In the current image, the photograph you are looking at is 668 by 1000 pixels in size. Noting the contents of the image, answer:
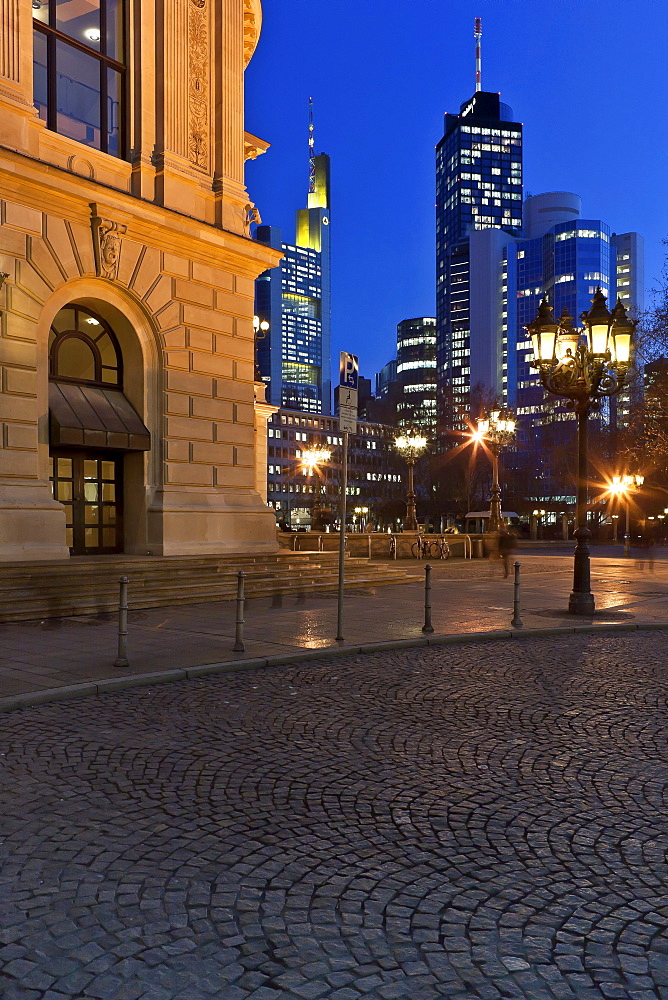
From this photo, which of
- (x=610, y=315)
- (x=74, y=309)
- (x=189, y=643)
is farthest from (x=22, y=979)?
(x=74, y=309)

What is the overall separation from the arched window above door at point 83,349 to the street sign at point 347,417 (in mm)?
10042

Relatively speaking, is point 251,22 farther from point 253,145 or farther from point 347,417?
point 347,417

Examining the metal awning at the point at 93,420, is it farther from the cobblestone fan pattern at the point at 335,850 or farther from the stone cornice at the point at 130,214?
the cobblestone fan pattern at the point at 335,850

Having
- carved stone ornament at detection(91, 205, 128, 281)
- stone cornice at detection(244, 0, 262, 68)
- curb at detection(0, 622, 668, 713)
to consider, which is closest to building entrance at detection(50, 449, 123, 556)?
carved stone ornament at detection(91, 205, 128, 281)

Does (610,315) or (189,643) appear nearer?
(189,643)

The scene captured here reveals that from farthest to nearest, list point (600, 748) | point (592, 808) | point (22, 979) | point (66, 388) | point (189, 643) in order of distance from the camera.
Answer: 1. point (66, 388)
2. point (189, 643)
3. point (600, 748)
4. point (592, 808)
5. point (22, 979)

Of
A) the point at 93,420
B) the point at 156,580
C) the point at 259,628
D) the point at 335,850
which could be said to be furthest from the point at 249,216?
A: the point at 335,850

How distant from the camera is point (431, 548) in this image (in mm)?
36969

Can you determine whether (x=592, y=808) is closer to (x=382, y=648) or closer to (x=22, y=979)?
(x=22, y=979)

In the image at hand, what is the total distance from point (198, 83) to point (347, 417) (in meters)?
15.1

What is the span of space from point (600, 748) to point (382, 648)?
17.3 feet

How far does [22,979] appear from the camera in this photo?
9.87ft

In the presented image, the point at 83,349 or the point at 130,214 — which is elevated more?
the point at 130,214

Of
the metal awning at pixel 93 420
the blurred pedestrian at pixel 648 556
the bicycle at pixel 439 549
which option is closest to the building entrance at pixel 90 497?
the metal awning at pixel 93 420
